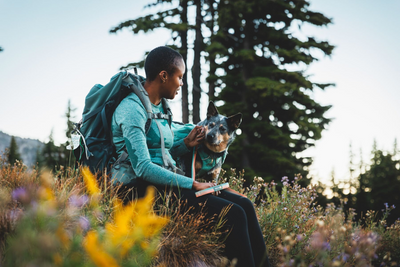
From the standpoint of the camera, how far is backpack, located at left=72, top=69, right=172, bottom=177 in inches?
105

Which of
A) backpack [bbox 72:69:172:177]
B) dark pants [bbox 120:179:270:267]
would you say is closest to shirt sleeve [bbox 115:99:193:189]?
dark pants [bbox 120:179:270:267]

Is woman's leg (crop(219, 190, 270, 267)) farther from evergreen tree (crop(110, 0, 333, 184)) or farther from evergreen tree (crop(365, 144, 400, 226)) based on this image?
evergreen tree (crop(365, 144, 400, 226))

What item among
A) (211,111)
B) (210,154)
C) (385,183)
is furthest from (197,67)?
(385,183)

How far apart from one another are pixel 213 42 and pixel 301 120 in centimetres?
580

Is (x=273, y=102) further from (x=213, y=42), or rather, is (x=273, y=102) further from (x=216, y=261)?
(x=216, y=261)

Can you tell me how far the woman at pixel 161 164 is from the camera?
227cm

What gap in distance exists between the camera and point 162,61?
2740mm

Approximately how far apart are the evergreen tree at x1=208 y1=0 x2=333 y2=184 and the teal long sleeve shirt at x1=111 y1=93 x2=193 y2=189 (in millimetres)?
11580

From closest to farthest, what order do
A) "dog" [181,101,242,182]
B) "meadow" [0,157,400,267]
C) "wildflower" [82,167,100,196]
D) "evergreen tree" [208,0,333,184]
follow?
"meadow" [0,157,400,267] < "wildflower" [82,167,100,196] < "dog" [181,101,242,182] < "evergreen tree" [208,0,333,184]

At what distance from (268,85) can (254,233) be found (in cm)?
1236

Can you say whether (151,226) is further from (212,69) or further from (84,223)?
(212,69)

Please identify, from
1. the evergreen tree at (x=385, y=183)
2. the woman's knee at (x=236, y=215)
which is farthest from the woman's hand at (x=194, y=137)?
the evergreen tree at (x=385, y=183)

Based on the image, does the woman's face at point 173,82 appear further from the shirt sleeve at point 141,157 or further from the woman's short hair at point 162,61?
the shirt sleeve at point 141,157

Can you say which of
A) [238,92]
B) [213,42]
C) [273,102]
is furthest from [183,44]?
[273,102]
